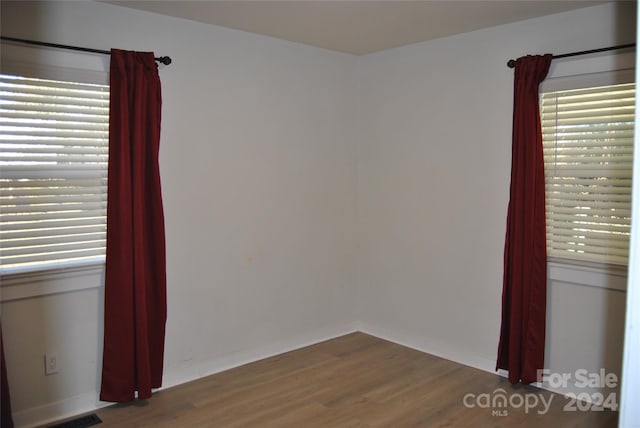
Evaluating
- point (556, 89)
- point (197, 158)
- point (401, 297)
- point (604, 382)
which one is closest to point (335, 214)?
point (401, 297)

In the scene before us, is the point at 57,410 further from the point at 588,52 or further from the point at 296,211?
the point at 588,52

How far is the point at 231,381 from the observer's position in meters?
3.54

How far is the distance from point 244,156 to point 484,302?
209 centimetres

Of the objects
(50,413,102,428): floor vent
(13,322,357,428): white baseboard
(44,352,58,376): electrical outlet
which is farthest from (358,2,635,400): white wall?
(44,352,58,376): electrical outlet

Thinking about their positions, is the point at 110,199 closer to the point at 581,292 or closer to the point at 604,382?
the point at 581,292

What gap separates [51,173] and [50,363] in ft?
3.61

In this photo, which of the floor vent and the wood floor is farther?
the wood floor

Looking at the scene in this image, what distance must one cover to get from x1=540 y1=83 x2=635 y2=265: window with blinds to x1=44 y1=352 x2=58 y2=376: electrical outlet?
316cm

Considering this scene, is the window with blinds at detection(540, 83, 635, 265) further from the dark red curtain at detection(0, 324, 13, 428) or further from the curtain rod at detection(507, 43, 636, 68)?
the dark red curtain at detection(0, 324, 13, 428)

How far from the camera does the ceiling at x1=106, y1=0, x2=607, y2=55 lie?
309cm

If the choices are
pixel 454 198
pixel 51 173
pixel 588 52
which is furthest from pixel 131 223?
pixel 588 52

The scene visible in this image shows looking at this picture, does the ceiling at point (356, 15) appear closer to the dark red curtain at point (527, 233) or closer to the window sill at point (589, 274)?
the dark red curtain at point (527, 233)

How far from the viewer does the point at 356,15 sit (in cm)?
332

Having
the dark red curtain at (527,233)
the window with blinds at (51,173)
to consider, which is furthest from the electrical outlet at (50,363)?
the dark red curtain at (527,233)
